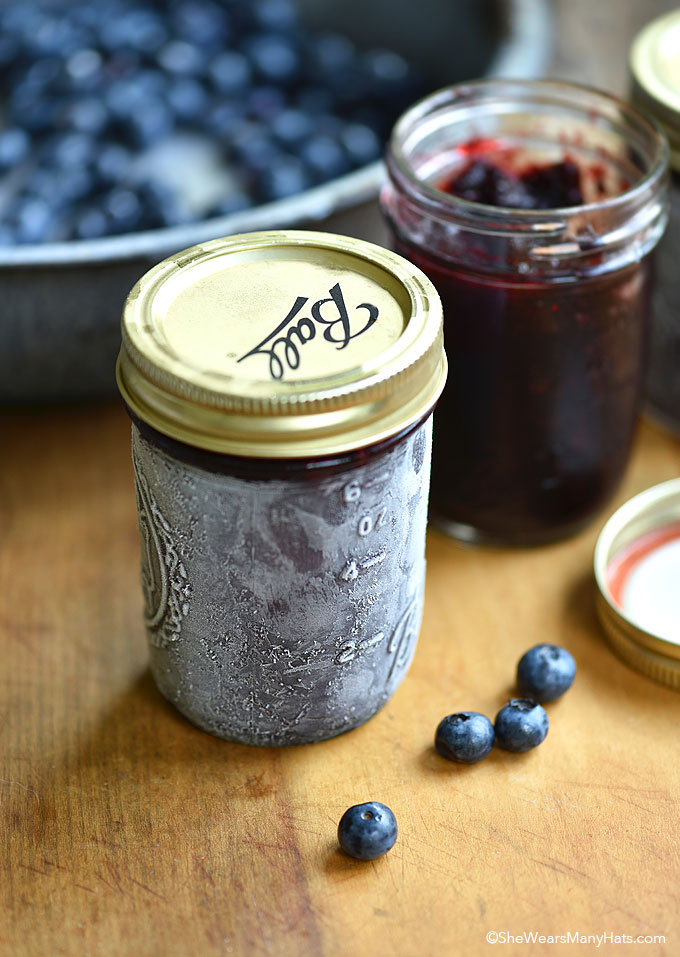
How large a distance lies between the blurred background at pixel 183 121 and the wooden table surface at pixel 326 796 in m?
0.21

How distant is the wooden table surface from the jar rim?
308 mm

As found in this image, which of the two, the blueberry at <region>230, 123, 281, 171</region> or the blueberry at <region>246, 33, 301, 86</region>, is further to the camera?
the blueberry at <region>246, 33, 301, 86</region>

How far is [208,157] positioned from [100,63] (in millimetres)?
235

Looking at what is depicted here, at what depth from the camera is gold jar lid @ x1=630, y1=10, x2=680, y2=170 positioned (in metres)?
0.93

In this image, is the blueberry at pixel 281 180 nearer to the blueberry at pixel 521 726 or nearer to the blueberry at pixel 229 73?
the blueberry at pixel 229 73

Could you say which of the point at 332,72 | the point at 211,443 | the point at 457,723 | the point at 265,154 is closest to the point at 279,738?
the point at 457,723

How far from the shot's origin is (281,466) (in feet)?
2.02

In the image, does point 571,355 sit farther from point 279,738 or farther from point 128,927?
point 128,927

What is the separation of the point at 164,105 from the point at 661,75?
600 mm

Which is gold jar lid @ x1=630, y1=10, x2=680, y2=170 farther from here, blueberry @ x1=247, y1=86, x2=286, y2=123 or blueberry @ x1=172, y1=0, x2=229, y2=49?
blueberry @ x1=172, y1=0, x2=229, y2=49

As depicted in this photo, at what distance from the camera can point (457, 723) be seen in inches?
30.4

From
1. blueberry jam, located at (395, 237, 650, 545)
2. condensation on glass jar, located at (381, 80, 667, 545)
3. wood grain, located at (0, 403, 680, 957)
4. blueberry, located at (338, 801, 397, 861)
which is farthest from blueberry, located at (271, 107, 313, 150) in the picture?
blueberry, located at (338, 801, 397, 861)

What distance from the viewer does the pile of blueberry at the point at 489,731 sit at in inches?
27.8

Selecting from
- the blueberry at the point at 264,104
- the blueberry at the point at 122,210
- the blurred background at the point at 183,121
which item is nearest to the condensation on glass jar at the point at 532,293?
the blurred background at the point at 183,121
